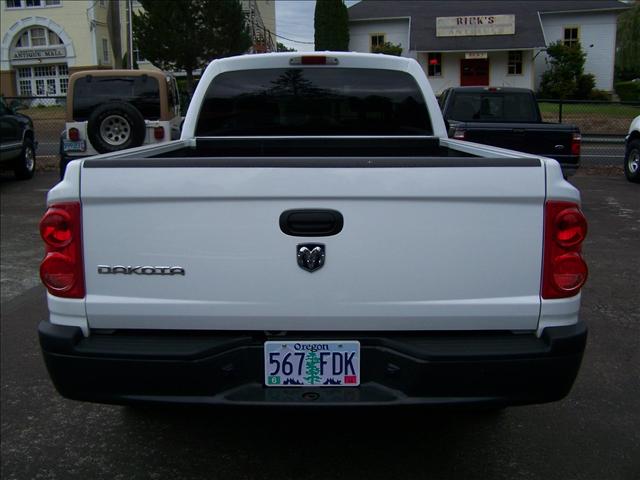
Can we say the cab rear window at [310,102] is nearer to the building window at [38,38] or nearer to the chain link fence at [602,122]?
the chain link fence at [602,122]

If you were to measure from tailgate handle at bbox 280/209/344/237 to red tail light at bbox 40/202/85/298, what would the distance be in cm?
82

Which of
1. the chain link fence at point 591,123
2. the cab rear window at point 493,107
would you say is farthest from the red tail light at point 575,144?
the chain link fence at point 591,123

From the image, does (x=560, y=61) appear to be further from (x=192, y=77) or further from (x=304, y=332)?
(x=304, y=332)

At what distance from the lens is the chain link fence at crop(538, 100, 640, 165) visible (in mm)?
18172

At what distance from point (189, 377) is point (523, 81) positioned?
43444 mm

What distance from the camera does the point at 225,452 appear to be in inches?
139

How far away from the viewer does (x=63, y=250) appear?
110 inches

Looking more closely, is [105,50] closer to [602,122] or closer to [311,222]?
[602,122]

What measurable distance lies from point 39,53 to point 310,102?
5269 cm

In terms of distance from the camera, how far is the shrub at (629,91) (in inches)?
1467

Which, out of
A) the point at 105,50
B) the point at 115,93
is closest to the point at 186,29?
the point at 105,50

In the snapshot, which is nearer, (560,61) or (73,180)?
(73,180)

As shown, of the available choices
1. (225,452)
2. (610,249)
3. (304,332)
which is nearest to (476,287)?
(304,332)

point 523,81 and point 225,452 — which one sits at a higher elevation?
point 523,81
